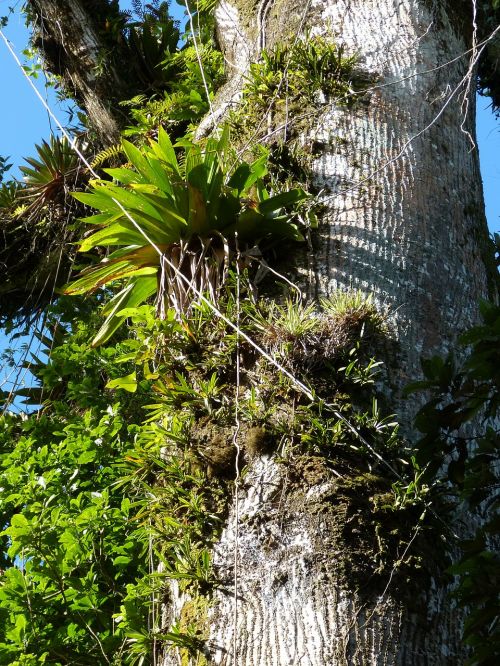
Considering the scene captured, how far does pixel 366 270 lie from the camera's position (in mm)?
3043

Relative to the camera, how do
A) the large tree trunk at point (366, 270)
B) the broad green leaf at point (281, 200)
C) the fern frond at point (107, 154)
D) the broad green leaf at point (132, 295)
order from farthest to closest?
the fern frond at point (107, 154) → the broad green leaf at point (132, 295) → the broad green leaf at point (281, 200) → the large tree trunk at point (366, 270)

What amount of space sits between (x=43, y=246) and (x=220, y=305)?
3699 mm

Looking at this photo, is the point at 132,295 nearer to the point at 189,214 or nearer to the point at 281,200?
the point at 189,214

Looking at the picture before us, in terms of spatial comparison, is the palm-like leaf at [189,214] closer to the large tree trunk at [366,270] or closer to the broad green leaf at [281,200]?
the broad green leaf at [281,200]

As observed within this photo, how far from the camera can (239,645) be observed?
2326 millimetres

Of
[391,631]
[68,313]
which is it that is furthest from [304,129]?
[68,313]

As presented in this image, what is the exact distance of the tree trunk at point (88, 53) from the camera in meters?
5.79

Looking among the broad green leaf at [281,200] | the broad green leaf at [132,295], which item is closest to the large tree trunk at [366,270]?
the broad green leaf at [281,200]

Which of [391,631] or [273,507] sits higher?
[273,507]

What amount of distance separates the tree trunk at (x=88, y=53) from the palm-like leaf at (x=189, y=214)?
2.74 m

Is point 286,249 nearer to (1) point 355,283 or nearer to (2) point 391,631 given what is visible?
(1) point 355,283

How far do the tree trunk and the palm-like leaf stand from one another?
8.98ft

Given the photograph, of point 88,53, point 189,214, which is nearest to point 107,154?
point 88,53

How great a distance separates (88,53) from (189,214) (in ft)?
10.1
